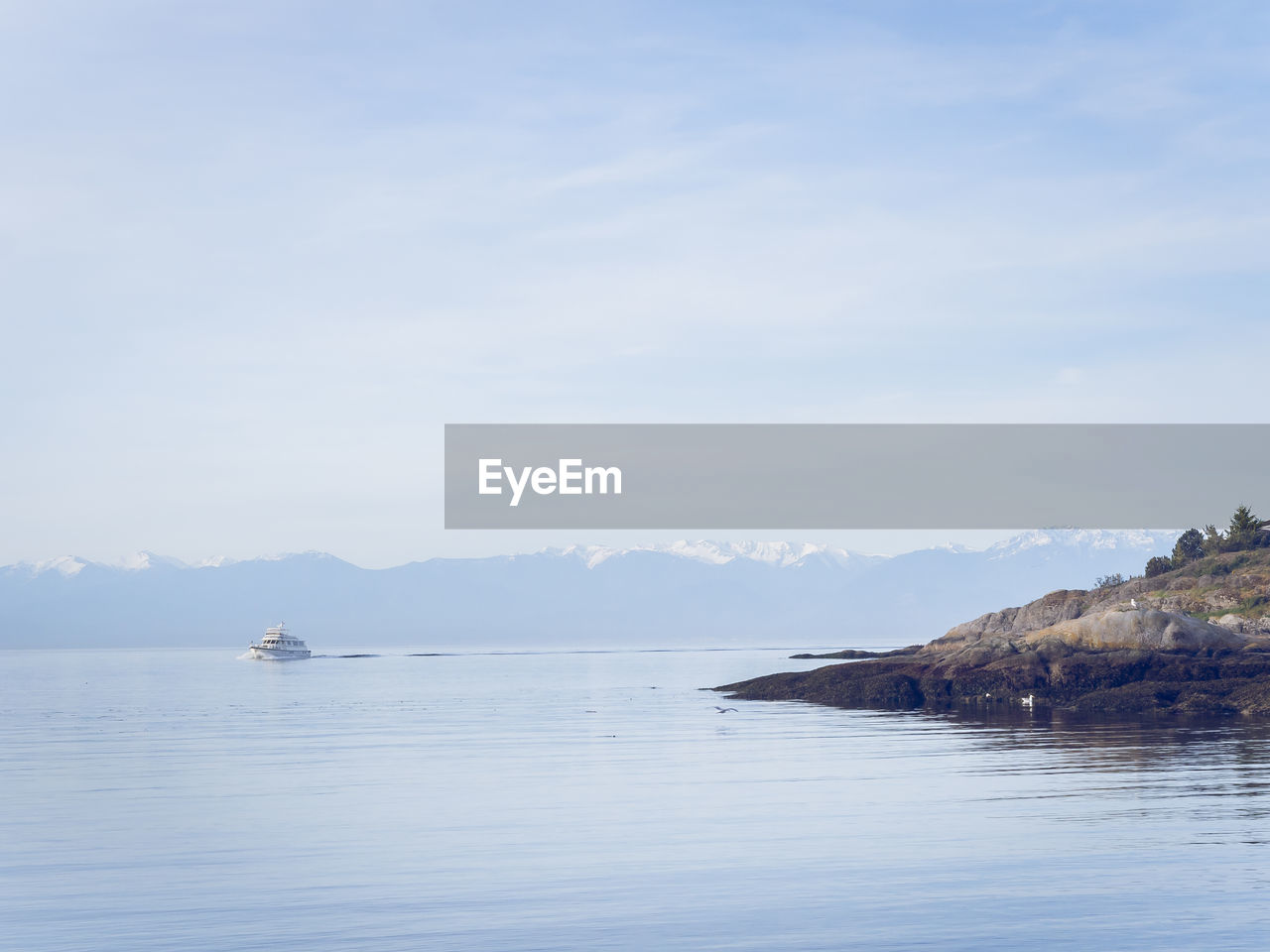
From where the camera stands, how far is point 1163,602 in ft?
301

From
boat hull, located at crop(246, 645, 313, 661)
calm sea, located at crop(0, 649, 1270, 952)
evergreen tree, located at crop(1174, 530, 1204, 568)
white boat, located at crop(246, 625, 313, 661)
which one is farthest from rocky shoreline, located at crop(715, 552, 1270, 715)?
white boat, located at crop(246, 625, 313, 661)

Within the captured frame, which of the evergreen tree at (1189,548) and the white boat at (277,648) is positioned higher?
the evergreen tree at (1189,548)

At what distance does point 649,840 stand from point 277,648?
570ft

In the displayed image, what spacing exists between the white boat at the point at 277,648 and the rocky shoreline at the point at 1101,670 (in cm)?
12206

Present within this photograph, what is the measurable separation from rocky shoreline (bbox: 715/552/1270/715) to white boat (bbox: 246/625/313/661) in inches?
4805

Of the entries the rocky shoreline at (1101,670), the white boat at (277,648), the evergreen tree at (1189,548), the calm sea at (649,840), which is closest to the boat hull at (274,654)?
the white boat at (277,648)

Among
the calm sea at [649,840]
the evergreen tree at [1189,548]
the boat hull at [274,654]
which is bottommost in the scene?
the boat hull at [274,654]

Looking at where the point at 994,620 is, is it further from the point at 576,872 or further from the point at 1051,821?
the point at 576,872

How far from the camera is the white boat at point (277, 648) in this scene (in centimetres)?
18725

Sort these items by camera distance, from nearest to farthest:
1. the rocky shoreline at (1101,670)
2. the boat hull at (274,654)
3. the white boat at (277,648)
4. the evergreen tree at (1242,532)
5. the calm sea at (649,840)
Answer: the calm sea at (649,840) → the rocky shoreline at (1101,670) → the evergreen tree at (1242,532) → the boat hull at (274,654) → the white boat at (277,648)

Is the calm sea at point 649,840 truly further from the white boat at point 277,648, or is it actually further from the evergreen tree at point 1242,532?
the white boat at point 277,648

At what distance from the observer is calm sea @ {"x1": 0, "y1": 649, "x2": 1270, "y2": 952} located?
62.1 ft

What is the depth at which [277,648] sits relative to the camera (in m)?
189

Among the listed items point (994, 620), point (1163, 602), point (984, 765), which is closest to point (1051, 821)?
point (984, 765)
